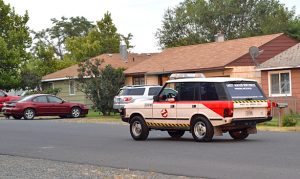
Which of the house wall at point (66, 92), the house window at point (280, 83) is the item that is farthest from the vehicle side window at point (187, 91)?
the house wall at point (66, 92)

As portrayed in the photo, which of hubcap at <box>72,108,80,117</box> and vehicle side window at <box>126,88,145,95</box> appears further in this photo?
hubcap at <box>72,108,80,117</box>

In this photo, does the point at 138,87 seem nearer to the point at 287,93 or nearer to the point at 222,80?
the point at 287,93

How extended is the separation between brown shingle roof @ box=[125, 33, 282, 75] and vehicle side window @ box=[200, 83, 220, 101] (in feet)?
62.9

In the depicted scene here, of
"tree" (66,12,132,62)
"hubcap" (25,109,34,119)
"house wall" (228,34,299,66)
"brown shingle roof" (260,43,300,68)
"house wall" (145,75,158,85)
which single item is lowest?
"hubcap" (25,109,34,119)

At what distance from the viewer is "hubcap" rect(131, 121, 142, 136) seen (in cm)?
1883

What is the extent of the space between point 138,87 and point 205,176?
21.5 metres

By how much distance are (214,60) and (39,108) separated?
37.3 ft

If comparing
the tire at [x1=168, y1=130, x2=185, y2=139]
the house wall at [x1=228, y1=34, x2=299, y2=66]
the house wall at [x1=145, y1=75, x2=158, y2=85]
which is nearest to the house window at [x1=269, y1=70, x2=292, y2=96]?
the house wall at [x1=228, y1=34, x2=299, y2=66]

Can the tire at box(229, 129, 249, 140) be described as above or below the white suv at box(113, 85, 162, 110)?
below

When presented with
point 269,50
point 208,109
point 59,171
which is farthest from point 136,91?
point 59,171

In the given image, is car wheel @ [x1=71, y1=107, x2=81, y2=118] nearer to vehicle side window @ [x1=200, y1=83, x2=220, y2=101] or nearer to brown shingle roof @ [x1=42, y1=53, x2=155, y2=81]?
brown shingle roof @ [x1=42, y1=53, x2=155, y2=81]

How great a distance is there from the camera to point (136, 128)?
19.0 meters

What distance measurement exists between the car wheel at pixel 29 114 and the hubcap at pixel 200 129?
1886 cm

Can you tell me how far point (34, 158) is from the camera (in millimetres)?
14383
